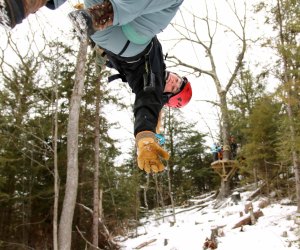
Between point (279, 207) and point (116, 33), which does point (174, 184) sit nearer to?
point (279, 207)

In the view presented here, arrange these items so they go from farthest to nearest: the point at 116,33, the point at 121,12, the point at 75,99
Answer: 1. the point at 75,99
2. the point at 116,33
3. the point at 121,12

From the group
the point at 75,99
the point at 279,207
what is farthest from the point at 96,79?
the point at 279,207

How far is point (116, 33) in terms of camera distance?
1.82 metres

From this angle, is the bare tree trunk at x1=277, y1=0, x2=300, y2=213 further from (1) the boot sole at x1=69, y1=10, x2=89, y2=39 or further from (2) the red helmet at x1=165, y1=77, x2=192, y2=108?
(1) the boot sole at x1=69, y1=10, x2=89, y2=39

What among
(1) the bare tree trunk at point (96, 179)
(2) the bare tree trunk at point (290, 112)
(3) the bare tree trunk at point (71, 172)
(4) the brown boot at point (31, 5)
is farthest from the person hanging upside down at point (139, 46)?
(1) the bare tree trunk at point (96, 179)

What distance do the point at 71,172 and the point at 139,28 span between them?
843 centimetres

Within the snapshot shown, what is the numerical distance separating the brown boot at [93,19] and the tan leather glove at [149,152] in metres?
0.62

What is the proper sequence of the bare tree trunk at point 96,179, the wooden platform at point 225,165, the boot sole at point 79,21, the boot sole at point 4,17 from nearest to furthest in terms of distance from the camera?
the boot sole at point 4,17 < the boot sole at point 79,21 < the bare tree trunk at point 96,179 < the wooden platform at point 225,165

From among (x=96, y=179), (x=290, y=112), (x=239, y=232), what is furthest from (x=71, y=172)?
(x=290, y=112)

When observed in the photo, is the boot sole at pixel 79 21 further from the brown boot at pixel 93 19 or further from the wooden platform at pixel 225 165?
the wooden platform at pixel 225 165

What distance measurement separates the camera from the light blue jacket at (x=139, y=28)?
1701 millimetres

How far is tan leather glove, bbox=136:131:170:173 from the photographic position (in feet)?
5.67

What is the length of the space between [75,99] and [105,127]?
4.21 metres

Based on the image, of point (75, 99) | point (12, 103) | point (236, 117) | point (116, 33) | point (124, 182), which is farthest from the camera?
point (236, 117)
